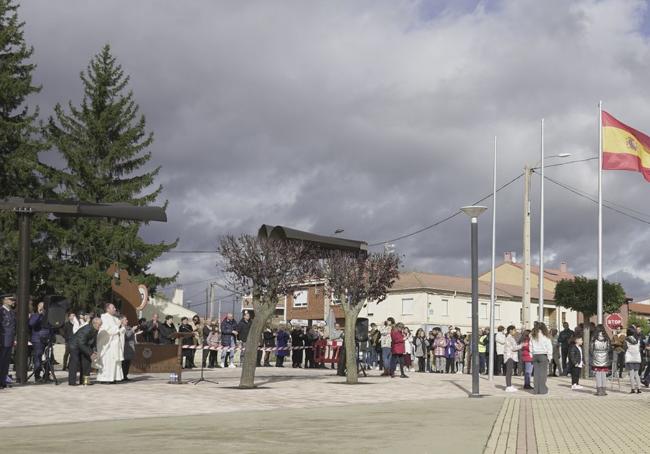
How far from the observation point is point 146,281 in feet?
136

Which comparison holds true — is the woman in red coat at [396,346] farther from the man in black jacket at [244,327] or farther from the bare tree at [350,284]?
the man in black jacket at [244,327]

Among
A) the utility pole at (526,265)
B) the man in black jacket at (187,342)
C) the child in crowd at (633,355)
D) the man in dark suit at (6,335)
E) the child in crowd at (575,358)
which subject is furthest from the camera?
the utility pole at (526,265)

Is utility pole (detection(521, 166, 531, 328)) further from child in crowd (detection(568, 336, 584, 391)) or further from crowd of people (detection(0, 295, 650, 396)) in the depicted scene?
child in crowd (detection(568, 336, 584, 391))

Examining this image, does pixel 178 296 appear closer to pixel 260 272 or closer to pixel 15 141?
pixel 15 141

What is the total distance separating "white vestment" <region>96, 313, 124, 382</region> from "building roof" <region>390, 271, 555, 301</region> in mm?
47936

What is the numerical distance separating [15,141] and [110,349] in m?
20.9

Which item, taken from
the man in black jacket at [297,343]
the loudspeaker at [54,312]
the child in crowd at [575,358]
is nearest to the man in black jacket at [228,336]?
the man in black jacket at [297,343]

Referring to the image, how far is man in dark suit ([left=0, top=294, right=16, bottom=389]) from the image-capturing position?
17.4 meters

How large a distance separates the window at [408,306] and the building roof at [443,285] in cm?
103

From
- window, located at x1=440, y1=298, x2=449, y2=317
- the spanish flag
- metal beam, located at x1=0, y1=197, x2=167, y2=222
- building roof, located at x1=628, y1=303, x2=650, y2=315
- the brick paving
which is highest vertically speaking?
the spanish flag

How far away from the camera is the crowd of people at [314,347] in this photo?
19328mm

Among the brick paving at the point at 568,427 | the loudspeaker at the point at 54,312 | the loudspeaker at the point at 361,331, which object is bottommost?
the brick paving at the point at 568,427

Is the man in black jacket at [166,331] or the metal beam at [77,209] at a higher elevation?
the metal beam at [77,209]

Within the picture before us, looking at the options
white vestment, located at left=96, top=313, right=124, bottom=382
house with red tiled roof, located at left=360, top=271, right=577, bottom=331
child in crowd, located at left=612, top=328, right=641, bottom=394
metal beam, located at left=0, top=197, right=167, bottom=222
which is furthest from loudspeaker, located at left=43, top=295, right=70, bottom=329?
house with red tiled roof, located at left=360, top=271, right=577, bottom=331
